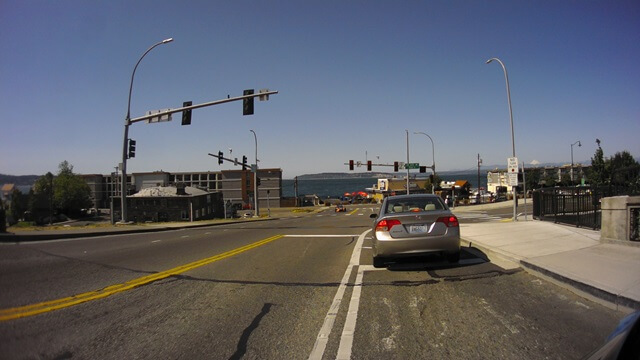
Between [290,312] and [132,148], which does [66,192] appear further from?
[290,312]

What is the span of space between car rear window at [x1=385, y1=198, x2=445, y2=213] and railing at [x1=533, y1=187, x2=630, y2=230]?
6320 mm

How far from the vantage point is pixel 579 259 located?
7777 mm

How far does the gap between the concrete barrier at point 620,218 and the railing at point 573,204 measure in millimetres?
2752

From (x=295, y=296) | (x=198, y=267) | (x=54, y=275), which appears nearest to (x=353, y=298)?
(x=295, y=296)

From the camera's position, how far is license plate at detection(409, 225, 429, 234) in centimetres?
796

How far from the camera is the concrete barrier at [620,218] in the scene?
8719mm

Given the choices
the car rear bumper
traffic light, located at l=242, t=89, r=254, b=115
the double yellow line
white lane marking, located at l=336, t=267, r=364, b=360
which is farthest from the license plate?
traffic light, located at l=242, t=89, r=254, b=115

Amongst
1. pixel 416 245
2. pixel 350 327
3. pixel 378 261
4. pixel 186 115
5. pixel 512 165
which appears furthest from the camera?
pixel 186 115

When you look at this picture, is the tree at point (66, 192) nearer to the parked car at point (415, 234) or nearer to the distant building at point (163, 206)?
the distant building at point (163, 206)

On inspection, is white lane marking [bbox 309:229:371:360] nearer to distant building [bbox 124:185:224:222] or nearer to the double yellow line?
the double yellow line

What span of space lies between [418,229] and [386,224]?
0.65 m

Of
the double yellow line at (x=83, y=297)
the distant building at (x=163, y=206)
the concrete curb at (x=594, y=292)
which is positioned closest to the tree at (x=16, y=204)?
the double yellow line at (x=83, y=297)

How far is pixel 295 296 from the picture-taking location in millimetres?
6352

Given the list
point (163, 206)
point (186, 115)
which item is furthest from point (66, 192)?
point (186, 115)
